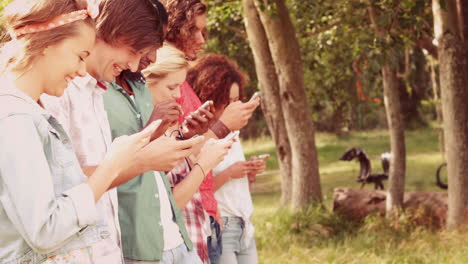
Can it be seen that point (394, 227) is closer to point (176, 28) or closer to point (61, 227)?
point (176, 28)

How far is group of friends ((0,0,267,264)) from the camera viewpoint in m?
1.88

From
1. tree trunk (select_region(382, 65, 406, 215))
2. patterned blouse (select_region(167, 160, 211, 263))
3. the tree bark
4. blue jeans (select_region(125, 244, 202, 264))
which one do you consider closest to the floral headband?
blue jeans (select_region(125, 244, 202, 264))

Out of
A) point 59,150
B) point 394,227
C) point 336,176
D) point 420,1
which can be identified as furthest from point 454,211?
point 336,176

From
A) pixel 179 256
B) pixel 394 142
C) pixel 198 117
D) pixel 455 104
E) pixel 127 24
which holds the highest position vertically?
pixel 127 24

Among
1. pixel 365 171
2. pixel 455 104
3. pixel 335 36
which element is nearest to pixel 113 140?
pixel 455 104

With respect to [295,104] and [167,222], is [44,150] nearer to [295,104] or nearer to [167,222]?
[167,222]

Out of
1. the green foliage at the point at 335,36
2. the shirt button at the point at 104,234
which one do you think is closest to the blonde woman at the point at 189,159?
the shirt button at the point at 104,234

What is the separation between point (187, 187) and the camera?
2902mm

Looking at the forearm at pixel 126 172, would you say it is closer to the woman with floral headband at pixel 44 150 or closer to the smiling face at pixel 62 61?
the woman with floral headband at pixel 44 150

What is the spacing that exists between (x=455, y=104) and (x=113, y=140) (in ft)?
17.6

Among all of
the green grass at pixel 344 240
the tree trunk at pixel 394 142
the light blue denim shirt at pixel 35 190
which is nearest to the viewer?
the light blue denim shirt at pixel 35 190

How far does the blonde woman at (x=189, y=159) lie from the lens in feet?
9.61

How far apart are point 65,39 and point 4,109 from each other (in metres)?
0.27

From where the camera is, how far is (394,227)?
8352 mm
